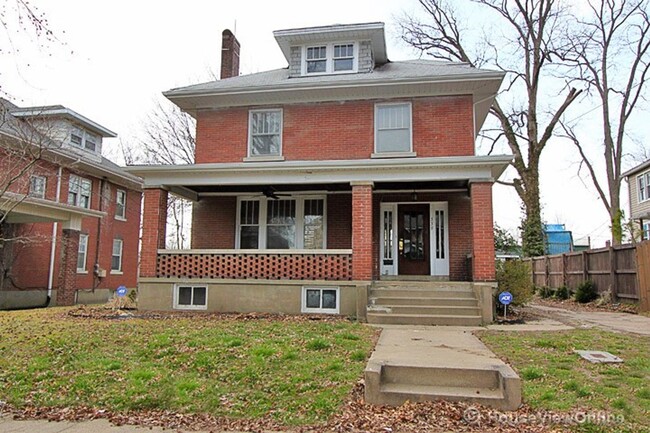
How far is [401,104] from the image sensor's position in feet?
46.1

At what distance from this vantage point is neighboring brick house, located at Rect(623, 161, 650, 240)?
A: 88.0 ft

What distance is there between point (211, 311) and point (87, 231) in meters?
11.6

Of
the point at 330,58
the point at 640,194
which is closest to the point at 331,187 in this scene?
the point at 330,58

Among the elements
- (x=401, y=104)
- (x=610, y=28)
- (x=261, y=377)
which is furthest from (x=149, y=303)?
(x=610, y=28)

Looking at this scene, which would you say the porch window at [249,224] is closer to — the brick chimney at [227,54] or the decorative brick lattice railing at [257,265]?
the decorative brick lattice railing at [257,265]

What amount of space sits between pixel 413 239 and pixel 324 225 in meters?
2.73

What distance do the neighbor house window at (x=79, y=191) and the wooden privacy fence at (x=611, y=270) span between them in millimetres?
20414

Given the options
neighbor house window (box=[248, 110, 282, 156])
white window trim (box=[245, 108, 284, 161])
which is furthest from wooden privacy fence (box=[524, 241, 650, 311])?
neighbor house window (box=[248, 110, 282, 156])

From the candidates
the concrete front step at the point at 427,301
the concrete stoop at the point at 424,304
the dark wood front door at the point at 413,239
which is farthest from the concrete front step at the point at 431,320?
the dark wood front door at the point at 413,239

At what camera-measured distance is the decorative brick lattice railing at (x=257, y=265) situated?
38.9 ft

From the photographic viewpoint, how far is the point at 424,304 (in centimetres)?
1086

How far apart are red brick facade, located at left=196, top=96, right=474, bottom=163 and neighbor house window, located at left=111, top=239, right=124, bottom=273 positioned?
420 inches

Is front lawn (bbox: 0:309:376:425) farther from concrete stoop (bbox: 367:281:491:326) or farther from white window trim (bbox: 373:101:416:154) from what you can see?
white window trim (bbox: 373:101:416:154)

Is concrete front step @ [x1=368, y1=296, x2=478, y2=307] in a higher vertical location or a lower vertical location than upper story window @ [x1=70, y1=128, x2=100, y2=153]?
lower
